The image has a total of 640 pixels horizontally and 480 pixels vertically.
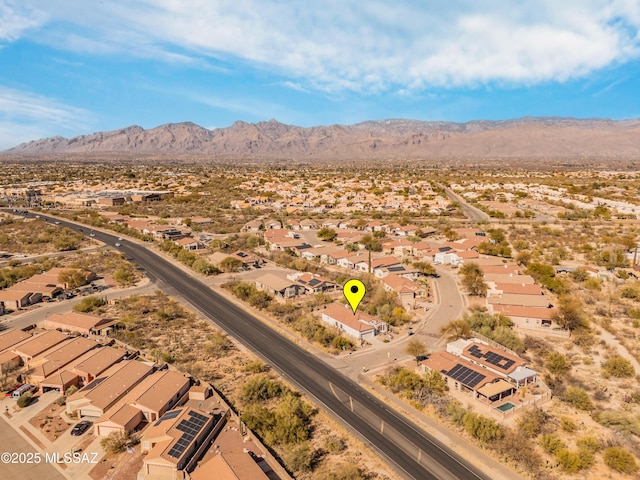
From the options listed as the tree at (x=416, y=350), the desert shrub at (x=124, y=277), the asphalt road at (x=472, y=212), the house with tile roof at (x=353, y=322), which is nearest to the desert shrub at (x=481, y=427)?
the tree at (x=416, y=350)

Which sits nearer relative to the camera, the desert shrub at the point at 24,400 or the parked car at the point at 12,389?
the desert shrub at the point at 24,400

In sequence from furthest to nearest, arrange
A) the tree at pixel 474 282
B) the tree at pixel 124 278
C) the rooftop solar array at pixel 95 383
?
the tree at pixel 124 278
the tree at pixel 474 282
the rooftop solar array at pixel 95 383

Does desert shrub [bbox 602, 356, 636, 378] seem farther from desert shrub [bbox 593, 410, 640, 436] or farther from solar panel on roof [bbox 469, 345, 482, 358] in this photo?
solar panel on roof [bbox 469, 345, 482, 358]

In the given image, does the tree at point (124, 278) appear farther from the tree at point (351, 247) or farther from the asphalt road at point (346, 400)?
the tree at point (351, 247)

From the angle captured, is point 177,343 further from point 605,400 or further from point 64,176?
point 64,176

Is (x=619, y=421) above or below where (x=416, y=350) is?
below

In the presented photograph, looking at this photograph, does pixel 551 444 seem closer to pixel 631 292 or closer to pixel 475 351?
pixel 475 351

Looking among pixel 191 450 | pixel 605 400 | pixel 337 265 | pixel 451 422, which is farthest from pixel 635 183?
pixel 191 450

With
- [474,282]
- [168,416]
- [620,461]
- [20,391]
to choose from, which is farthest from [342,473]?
[474,282]
